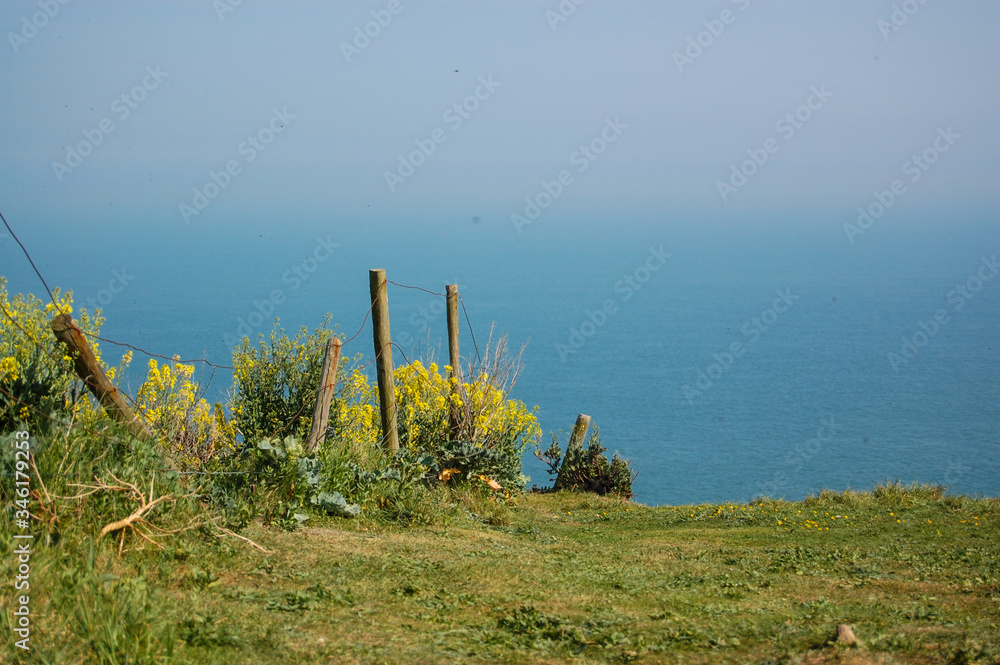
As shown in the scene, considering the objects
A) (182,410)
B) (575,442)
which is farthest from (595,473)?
(182,410)

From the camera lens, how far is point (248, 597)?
5484 mm

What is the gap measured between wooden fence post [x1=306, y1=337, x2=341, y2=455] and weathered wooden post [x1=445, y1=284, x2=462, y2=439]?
12.0 feet

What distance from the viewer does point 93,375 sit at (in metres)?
7.26

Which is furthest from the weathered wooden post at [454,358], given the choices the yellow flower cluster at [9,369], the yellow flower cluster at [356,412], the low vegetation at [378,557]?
the yellow flower cluster at [9,369]

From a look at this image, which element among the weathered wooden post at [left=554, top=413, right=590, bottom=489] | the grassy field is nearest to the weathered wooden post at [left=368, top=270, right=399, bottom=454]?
the grassy field

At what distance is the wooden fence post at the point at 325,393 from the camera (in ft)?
30.9

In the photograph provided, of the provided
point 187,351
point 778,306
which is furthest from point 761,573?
point 778,306

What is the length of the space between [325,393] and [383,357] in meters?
1.61

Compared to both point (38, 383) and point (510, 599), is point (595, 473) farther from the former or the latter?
point (38, 383)

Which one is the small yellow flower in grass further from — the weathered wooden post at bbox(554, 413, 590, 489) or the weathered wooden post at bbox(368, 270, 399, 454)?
the weathered wooden post at bbox(554, 413, 590, 489)

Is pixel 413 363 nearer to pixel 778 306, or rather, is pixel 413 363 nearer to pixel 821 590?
pixel 821 590

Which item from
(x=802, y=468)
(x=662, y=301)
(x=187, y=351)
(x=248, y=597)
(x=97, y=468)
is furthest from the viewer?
(x=662, y=301)

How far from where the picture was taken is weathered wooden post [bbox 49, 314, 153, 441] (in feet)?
23.4

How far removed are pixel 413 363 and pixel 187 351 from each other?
233 ft
